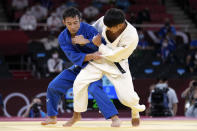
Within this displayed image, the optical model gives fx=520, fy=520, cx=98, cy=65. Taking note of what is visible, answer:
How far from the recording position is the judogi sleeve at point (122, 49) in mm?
5410

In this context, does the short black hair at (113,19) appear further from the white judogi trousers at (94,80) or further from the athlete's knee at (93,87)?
the athlete's knee at (93,87)

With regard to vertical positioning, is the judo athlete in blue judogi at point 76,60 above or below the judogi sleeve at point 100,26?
below

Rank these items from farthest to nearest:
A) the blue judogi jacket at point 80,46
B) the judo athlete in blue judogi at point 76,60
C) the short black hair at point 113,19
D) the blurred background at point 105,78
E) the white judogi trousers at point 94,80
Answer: the blurred background at point 105,78 → the blue judogi jacket at point 80,46 → the judo athlete in blue judogi at point 76,60 → the white judogi trousers at point 94,80 → the short black hair at point 113,19

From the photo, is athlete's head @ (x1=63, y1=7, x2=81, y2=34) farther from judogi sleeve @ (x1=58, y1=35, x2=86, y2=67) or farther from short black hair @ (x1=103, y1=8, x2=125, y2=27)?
short black hair @ (x1=103, y1=8, x2=125, y2=27)

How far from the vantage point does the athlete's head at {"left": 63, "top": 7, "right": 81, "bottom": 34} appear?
18.2 feet

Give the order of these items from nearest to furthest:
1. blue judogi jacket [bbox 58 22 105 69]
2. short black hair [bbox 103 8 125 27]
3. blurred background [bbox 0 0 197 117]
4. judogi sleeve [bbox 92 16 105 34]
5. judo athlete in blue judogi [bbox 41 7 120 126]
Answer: short black hair [bbox 103 8 125 27] → judo athlete in blue judogi [bbox 41 7 120 126] → blue judogi jacket [bbox 58 22 105 69] → judogi sleeve [bbox 92 16 105 34] → blurred background [bbox 0 0 197 117]

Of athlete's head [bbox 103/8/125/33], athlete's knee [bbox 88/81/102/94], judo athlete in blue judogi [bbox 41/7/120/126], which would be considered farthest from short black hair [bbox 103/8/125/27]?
athlete's knee [bbox 88/81/102/94]

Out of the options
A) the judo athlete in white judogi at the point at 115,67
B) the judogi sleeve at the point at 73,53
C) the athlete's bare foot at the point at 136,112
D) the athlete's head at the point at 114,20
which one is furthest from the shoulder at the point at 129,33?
the athlete's bare foot at the point at 136,112

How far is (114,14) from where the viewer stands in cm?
526

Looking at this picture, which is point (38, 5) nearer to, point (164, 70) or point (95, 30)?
point (164, 70)

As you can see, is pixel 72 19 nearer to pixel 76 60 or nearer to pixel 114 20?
pixel 76 60

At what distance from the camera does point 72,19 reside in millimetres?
5555

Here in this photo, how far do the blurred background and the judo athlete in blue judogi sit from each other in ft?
13.3

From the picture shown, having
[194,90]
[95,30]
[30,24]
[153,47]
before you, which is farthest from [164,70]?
[95,30]
